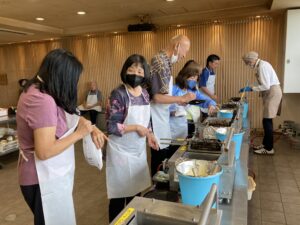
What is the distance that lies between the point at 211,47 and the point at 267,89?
1.69 m

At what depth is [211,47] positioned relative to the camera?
5043mm

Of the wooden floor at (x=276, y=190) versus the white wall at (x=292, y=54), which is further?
the white wall at (x=292, y=54)

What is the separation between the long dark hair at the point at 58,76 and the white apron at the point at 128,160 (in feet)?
1.78

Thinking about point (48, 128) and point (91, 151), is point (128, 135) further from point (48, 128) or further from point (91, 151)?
point (48, 128)

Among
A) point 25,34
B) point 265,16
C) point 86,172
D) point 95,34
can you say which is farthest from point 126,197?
point 25,34

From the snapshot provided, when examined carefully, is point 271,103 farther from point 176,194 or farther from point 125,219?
point 125,219

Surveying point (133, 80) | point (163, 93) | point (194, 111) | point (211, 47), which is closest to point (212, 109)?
point (194, 111)

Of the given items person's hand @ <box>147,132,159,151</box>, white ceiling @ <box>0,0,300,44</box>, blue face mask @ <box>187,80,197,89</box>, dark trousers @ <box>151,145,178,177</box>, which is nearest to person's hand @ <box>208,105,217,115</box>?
blue face mask @ <box>187,80,197,89</box>

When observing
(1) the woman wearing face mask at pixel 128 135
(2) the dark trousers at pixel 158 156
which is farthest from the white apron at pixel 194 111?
(1) the woman wearing face mask at pixel 128 135

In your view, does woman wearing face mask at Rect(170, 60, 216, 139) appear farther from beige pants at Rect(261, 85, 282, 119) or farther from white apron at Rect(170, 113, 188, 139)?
beige pants at Rect(261, 85, 282, 119)

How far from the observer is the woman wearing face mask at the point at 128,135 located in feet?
5.24

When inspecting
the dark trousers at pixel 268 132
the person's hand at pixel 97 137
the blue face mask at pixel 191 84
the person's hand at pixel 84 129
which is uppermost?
the blue face mask at pixel 191 84

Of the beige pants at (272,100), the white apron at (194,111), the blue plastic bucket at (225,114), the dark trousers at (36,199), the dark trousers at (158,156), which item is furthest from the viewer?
the beige pants at (272,100)

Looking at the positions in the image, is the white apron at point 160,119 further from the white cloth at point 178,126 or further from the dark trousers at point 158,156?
the white cloth at point 178,126
